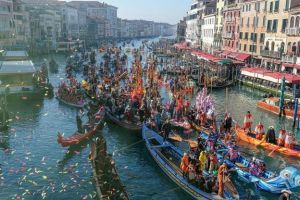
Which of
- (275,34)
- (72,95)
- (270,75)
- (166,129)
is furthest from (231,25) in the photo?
(166,129)

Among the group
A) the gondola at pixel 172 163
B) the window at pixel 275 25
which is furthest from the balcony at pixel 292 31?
the gondola at pixel 172 163

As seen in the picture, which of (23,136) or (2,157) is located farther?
(23,136)

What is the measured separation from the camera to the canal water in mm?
18734

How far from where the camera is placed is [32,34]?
10181 centimetres

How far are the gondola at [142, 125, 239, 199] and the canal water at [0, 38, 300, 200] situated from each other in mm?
591

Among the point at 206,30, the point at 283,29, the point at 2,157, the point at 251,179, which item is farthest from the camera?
the point at 206,30

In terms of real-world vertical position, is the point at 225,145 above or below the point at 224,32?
below

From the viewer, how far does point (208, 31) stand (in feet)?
293

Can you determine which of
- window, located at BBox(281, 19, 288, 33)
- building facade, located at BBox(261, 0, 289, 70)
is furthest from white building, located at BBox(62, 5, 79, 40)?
window, located at BBox(281, 19, 288, 33)

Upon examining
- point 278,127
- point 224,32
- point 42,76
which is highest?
point 224,32

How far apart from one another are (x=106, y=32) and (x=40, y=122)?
158661 mm

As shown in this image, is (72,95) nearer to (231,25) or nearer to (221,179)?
(221,179)

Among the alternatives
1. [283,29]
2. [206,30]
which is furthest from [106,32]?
[283,29]

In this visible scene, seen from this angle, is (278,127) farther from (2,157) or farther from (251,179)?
(2,157)
